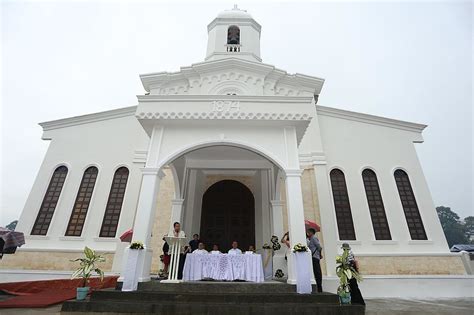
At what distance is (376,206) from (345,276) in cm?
636

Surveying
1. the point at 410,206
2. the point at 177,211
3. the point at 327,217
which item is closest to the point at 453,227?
the point at 410,206

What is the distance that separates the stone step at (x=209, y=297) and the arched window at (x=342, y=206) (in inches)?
216

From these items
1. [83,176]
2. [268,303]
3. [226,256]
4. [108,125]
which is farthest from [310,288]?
[108,125]

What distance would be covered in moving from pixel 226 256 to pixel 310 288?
7.01 ft

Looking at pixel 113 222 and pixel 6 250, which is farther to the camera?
pixel 113 222

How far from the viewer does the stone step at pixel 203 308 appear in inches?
191

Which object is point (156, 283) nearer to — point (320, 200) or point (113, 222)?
point (113, 222)

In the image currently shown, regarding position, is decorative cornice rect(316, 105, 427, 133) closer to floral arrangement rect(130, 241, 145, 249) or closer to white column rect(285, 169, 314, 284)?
white column rect(285, 169, 314, 284)

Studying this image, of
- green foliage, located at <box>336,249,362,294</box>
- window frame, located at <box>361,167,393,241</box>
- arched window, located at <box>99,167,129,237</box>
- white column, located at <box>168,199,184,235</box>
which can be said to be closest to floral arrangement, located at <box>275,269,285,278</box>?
green foliage, located at <box>336,249,362,294</box>

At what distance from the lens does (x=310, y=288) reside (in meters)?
5.70

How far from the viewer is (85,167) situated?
11875 millimetres

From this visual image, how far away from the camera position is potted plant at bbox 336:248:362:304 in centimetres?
543

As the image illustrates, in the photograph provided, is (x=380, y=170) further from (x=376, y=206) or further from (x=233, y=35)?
(x=233, y=35)

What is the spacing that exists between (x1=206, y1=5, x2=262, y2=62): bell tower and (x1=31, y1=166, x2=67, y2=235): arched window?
368 inches
